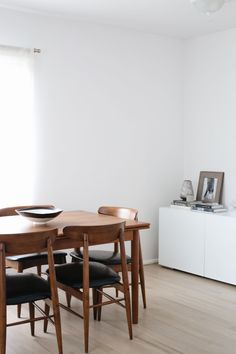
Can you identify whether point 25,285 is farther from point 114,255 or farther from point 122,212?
point 122,212

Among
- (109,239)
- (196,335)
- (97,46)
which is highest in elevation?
(97,46)

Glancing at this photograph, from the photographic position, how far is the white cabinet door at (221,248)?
4.72m

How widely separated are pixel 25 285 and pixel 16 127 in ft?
6.36

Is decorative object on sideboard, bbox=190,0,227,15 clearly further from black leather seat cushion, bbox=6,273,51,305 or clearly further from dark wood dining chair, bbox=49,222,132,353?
black leather seat cushion, bbox=6,273,51,305

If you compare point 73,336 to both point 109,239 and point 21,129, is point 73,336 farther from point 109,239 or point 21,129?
point 21,129

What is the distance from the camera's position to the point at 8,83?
4535 mm

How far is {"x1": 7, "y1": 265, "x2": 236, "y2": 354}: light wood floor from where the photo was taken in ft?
10.6

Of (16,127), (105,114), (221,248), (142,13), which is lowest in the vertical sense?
(221,248)

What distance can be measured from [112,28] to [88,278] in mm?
2995

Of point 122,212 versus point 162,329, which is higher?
point 122,212

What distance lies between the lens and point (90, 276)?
3.37m

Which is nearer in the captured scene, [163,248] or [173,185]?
[163,248]

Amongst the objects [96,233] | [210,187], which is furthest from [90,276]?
[210,187]

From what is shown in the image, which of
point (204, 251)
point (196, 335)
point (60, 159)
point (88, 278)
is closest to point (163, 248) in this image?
point (204, 251)
